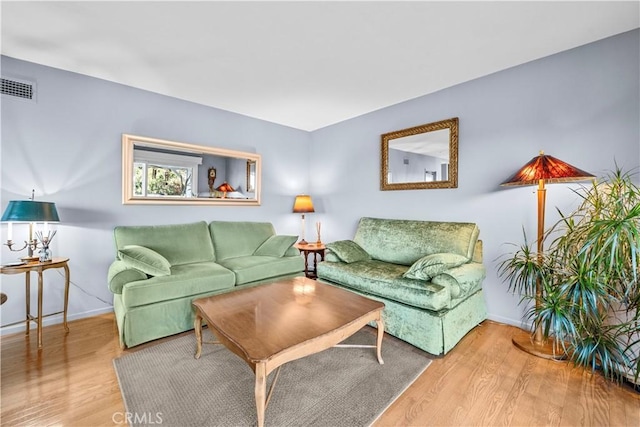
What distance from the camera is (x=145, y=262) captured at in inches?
90.4

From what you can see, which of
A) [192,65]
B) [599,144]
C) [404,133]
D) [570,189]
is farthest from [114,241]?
[599,144]

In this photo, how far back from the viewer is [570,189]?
2264mm

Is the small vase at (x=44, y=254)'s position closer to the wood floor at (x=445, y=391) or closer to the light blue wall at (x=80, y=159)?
the light blue wall at (x=80, y=159)

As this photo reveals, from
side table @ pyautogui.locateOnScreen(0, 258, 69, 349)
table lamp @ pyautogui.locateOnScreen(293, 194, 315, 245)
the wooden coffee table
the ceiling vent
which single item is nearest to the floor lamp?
the wooden coffee table

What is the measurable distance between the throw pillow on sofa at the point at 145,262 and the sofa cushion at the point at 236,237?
88 cm

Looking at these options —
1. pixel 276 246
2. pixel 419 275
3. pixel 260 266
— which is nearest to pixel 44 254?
pixel 260 266

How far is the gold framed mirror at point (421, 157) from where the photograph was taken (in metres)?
2.96

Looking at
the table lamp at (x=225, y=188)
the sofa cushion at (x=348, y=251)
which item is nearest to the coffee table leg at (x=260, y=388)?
the sofa cushion at (x=348, y=251)

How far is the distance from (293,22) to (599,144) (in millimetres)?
2512

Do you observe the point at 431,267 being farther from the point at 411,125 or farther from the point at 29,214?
the point at 29,214

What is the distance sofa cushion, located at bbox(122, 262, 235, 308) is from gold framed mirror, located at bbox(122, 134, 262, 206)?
0.95 metres

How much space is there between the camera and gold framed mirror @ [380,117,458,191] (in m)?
2.96

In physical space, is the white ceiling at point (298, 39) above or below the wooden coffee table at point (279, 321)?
above

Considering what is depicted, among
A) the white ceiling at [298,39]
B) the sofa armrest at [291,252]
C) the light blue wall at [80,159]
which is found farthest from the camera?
the sofa armrest at [291,252]
